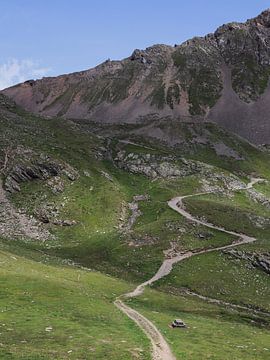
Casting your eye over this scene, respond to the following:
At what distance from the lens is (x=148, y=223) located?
124250mm

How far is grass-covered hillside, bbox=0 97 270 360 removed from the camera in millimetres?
43438

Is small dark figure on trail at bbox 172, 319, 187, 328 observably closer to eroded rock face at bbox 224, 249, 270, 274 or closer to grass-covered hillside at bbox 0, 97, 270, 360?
grass-covered hillside at bbox 0, 97, 270, 360

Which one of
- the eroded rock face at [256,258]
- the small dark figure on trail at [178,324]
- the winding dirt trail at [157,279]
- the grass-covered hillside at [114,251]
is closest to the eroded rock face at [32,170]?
the grass-covered hillside at [114,251]

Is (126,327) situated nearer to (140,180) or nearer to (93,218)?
(93,218)

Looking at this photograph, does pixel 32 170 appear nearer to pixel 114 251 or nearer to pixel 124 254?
pixel 114 251

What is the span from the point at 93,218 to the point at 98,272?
38.0 meters

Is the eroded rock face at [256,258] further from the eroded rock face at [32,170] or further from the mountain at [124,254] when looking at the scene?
the eroded rock face at [32,170]

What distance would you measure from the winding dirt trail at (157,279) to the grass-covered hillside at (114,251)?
1090mm

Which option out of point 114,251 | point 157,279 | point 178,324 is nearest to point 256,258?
point 157,279

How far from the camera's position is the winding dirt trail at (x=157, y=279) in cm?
4001

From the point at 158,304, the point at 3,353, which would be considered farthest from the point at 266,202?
the point at 3,353

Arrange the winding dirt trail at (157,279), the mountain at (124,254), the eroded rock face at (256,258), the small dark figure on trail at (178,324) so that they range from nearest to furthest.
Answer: the winding dirt trail at (157,279) < the mountain at (124,254) < the small dark figure on trail at (178,324) < the eroded rock face at (256,258)

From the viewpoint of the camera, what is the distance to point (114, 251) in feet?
343

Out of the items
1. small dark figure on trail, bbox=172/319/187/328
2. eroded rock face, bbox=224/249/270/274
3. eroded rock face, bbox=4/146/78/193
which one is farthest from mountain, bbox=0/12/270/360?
small dark figure on trail, bbox=172/319/187/328
